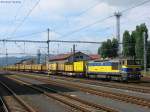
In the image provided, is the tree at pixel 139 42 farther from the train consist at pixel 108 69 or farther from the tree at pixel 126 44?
the train consist at pixel 108 69

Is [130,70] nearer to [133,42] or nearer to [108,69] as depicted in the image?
[108,69]

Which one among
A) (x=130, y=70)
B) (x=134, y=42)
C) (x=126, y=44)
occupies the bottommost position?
(x=130, y=70)

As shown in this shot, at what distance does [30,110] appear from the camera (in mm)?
20344

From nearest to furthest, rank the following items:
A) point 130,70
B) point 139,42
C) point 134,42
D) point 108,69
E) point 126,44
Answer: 1. point 130,70
2. point 108,69
3. point 139,42
4. point 134,42
5. point 126,44

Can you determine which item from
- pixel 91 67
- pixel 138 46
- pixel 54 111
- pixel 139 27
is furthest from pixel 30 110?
pixel 139 27

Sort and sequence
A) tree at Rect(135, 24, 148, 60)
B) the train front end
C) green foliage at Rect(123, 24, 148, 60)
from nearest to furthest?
the train front end < tree at Rect(135, 24, 148, 60) < green foliage at Rect(123, 24, 148, 60)

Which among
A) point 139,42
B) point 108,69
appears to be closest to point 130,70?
point 108,69

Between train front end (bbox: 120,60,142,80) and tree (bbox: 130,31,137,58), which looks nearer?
train front end (bbox: 120,60,142,80)

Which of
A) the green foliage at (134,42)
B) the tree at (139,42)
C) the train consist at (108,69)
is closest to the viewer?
the train consist at (108,69)

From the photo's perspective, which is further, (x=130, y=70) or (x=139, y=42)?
(x=139, y=42)

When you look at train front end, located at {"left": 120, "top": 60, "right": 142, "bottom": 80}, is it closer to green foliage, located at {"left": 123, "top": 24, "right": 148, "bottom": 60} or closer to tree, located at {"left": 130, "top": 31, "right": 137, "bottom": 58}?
green foliage, located at {"left": 123, "top": 24, "right": 148, "bottom": 60}

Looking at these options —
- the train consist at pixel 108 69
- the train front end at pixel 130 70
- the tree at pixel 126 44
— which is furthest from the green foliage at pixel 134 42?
the train front end at pixel 130 70

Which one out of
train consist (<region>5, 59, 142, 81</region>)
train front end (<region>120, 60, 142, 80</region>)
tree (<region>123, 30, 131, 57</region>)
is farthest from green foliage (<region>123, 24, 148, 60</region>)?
train front end (<region>120, 60, 142, 80</region>)

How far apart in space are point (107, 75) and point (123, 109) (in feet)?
101
